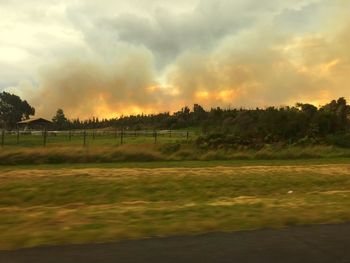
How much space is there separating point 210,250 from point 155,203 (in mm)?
6021

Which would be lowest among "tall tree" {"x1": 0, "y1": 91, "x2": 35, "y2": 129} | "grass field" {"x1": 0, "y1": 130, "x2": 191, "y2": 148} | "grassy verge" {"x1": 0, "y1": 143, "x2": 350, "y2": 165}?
"grassy verge" {"x1": 0, "y1": 143, "x2": 350, "y2": 165}

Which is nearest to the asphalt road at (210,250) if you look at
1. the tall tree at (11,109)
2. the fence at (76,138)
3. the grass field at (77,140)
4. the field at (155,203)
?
the field at (155,203)

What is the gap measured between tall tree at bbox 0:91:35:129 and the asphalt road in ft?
425

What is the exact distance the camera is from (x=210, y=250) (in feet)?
23.0

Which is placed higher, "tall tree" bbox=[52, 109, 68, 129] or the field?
"tall tree" bbox=[52, 109, 68, 129]

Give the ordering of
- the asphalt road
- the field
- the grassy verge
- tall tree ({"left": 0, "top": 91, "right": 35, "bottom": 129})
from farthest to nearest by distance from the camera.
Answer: tall tree ({"left": 0, "top": 91, "right": 35, "bottom": 129}), the grassy verge, the field, the asphalt road

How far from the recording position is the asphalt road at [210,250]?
6.57 m

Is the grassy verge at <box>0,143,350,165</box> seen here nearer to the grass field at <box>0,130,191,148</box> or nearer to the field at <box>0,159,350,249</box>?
the grass field at <box>0,130,191,148</box>

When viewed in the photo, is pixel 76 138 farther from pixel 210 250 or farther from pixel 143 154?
pixel 210 250

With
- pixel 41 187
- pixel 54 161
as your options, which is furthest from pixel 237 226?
pixel 54 161

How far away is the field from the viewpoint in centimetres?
845

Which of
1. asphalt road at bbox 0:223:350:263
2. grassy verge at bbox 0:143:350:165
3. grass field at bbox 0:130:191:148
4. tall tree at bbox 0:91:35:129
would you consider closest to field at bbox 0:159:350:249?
asphalt road at bbox 0:223:350:263

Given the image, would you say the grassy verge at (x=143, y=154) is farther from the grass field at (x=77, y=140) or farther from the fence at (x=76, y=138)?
the fence at (x=76, y=138)

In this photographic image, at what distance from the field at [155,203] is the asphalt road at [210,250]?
1.54ft
